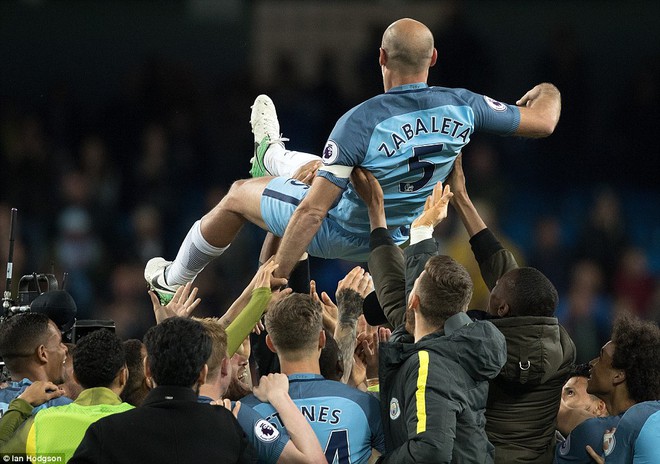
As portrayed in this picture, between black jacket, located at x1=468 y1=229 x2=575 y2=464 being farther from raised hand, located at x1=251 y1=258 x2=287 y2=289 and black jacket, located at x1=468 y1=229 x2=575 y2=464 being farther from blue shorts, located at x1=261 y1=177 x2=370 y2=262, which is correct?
blue shorts, located at x1=261 y1=177 x2=370 y2=262

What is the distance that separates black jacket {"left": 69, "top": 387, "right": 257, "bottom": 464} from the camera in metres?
2.84

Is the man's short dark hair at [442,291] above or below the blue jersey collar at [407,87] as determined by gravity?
below

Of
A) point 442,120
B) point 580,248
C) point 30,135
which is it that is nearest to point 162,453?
point 442,120

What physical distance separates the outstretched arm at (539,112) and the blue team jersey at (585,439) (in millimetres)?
1455

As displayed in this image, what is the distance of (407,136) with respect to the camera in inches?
170

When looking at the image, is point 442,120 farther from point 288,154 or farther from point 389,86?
point 288,154

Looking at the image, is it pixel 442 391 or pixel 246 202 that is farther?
pixel 246 202

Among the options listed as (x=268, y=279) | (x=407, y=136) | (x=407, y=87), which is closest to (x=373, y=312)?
(x=268, y=279)

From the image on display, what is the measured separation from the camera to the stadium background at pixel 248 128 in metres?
10.0

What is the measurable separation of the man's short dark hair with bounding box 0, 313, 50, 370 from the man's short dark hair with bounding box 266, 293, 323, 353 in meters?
0.94

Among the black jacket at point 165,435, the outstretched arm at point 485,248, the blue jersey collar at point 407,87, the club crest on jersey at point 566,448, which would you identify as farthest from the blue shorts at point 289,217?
the black jacket at point 165,435

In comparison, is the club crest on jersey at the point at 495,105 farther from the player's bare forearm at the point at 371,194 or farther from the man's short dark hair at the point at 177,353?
the man's short dark hair at the point at 177,353

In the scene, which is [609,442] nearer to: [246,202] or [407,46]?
[407,46]

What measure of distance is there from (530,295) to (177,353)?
4.10ft
